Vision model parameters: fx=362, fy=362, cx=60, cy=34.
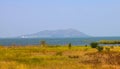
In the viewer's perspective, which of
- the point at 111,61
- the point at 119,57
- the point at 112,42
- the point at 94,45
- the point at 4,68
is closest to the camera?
the point at 4,68

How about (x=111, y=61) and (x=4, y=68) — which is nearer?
(x=4, y=68)

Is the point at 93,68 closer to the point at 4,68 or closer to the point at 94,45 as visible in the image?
the point at 4,68

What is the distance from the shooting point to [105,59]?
40.8 meters

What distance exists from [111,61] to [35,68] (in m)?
12.1

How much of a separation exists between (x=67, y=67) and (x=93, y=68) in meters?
2.26

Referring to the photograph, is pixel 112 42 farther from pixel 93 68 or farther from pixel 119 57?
pixel 93 68

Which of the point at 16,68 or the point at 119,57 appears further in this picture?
the point at 119,57

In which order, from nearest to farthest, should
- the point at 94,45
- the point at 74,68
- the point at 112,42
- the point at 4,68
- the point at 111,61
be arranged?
1. the point at 4,68
2. the point at 74,68
3. the point at 111,61
4. the point at 94,45
5. the point at 112,42

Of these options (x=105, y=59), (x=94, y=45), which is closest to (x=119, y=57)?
(x=105, y=59)

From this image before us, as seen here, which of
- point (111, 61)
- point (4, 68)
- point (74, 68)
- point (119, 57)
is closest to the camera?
point (4, 68)

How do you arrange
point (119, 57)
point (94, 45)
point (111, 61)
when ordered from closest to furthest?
point (111, 61), point (119, 57), point (94, 45)

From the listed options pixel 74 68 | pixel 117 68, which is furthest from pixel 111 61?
pixel 74 68

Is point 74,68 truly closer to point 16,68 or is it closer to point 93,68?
point 93,68

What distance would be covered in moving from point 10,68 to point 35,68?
2149 millimetres
